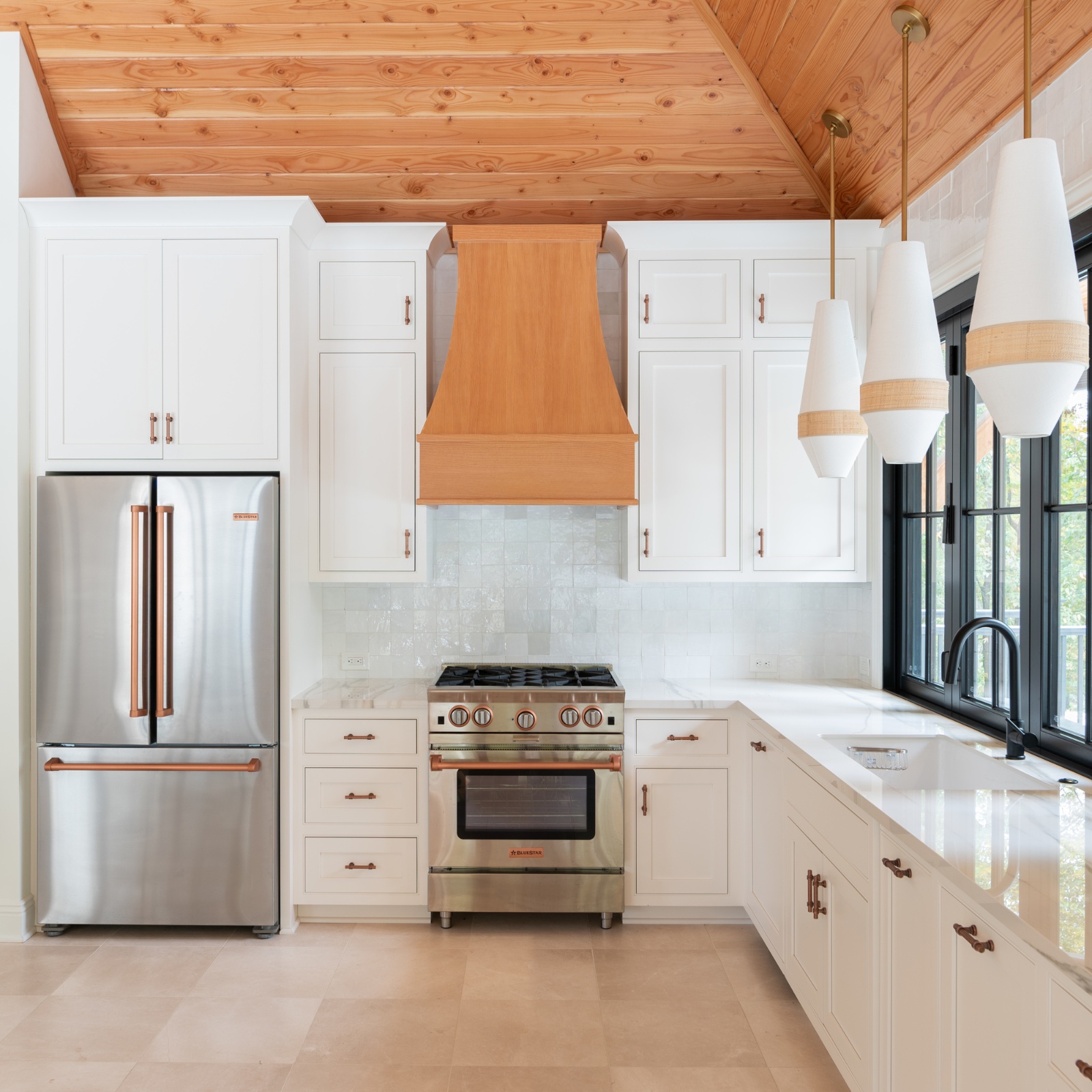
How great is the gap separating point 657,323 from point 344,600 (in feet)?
6.08

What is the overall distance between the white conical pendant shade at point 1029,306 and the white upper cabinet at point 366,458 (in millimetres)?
2445

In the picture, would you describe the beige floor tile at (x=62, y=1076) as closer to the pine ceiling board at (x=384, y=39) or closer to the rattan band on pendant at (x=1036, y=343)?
the rattan band on pendant at (x=1036, y=343)

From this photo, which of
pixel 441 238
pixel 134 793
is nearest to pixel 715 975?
pixel 134 793

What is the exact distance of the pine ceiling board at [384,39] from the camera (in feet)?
10.1

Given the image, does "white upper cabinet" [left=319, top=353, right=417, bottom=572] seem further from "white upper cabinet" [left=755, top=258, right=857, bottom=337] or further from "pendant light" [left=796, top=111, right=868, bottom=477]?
"pendant light" [left=796, top=111, right=868, bottom=477]

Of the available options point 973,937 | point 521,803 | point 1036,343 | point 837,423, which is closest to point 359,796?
point 521,803

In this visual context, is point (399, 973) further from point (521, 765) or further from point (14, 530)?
point (14, 530)

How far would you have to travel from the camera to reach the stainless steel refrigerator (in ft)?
10.5

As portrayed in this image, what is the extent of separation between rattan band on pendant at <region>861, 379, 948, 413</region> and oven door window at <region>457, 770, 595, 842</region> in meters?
1.93

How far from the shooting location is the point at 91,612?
3.23m

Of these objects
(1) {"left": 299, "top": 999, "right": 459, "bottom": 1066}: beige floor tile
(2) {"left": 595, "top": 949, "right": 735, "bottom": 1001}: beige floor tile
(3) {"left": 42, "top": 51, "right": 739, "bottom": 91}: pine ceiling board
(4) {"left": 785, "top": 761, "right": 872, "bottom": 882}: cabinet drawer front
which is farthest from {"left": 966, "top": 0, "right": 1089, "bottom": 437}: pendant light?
(1) {"left": 299, "top": 999, "right": 459, "bottom": 1066}: beige floor tile

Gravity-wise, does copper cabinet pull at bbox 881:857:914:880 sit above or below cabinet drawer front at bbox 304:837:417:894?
above

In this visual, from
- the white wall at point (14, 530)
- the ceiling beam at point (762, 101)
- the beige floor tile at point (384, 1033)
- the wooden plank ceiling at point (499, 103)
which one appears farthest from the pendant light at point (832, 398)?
the white wall at point (14, 530)

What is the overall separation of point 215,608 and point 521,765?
4.28 feet
